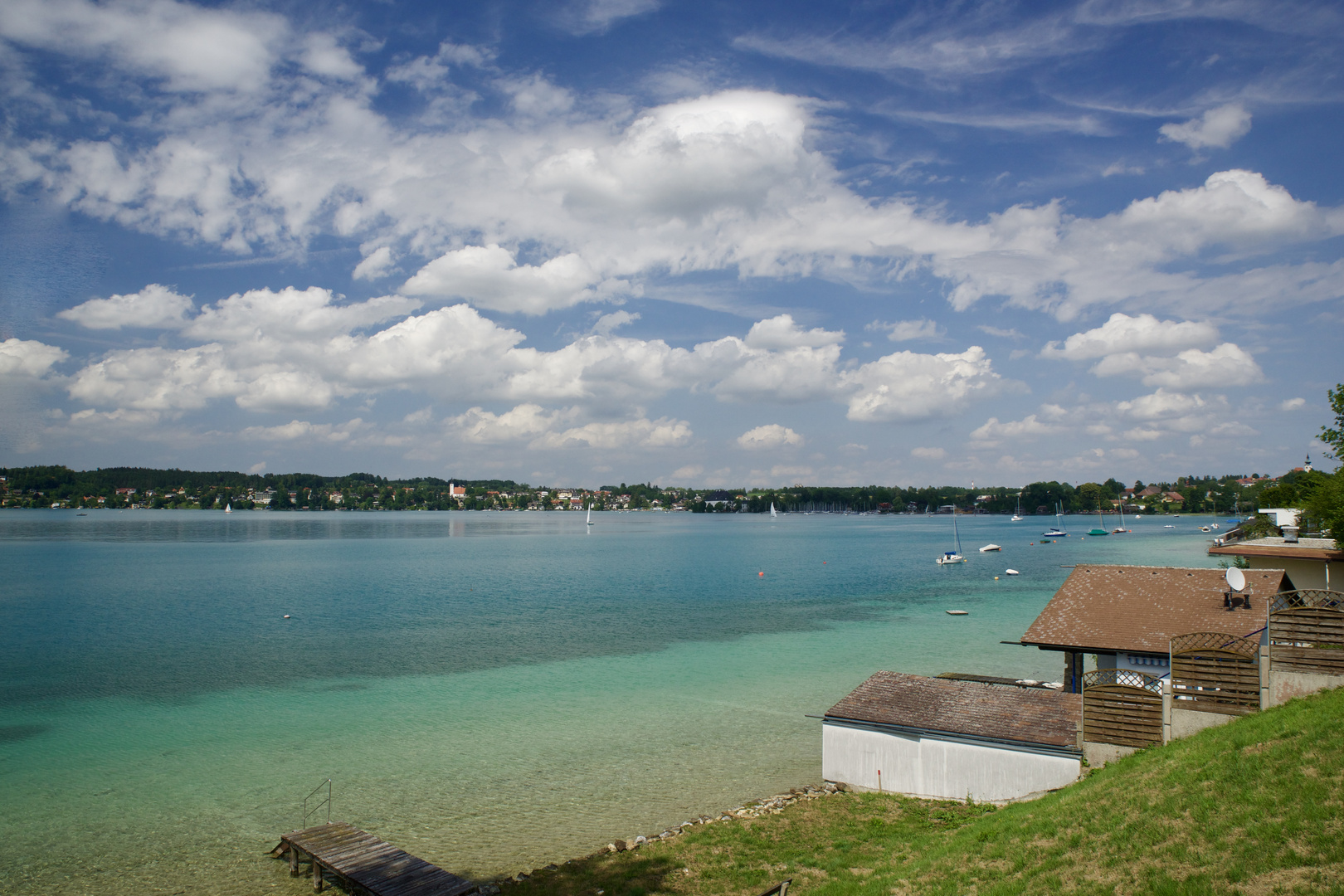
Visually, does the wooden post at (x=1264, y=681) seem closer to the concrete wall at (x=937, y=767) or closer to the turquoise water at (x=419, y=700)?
the concrete wall at (x=937, y=767)

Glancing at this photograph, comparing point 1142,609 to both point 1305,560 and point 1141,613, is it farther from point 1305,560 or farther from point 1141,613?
point 1305,560

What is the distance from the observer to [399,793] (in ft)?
66.4

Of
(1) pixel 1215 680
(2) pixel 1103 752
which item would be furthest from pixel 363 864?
(1) pixel 1215 680

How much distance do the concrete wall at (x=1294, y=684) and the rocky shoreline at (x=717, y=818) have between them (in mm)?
9276

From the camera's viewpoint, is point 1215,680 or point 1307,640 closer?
point 1307,640

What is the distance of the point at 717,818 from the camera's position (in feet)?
56.7

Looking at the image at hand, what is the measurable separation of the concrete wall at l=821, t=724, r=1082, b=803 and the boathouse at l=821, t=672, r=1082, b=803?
0.06ft

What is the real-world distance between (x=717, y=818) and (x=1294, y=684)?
11.8 metres

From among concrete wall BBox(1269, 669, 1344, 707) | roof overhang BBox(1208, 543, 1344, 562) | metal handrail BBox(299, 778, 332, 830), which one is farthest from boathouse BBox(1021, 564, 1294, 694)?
metal handrail BBox(299, 778, 332, 830)

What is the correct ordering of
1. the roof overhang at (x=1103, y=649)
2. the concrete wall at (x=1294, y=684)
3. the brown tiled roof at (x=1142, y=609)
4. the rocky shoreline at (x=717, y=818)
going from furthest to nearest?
the brown tiled roof at (x=1142, y=609)
the roof overhang at (x=1103, y=649)
the rocky shoreline at (x=717, y=818)
the concrete wall at (x=1294, y=684)

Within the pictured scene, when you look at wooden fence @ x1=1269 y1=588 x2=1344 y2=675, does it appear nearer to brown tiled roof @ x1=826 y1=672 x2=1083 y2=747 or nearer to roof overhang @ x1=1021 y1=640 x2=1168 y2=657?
brown tiled roof @ x1=826 y1=672 x2=1083 y2=747

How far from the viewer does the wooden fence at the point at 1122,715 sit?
14.5m

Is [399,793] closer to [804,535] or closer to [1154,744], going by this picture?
[1154,744]

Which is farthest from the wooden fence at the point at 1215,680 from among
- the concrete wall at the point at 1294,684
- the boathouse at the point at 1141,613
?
the boathouse at the point at 1141,613
